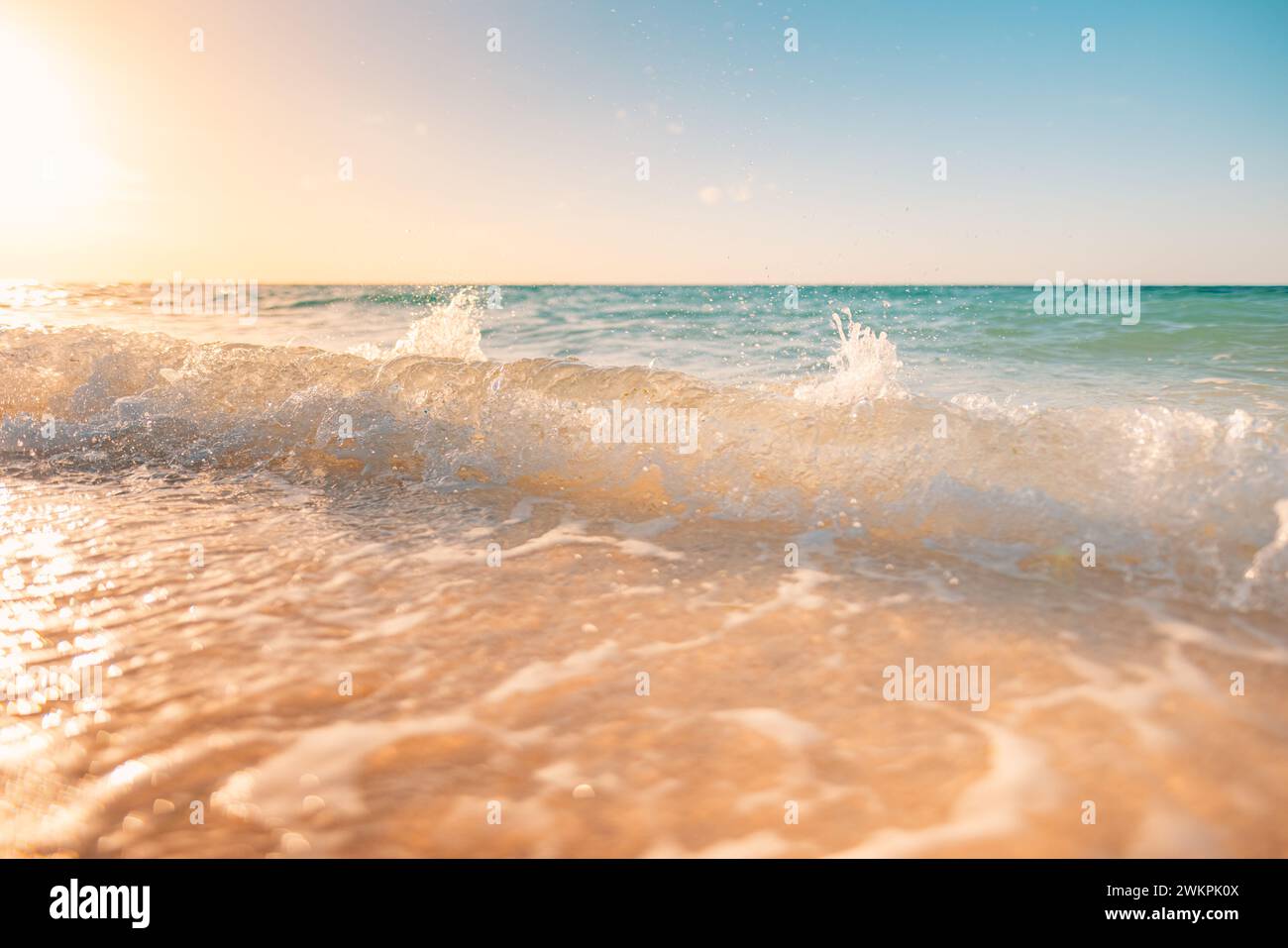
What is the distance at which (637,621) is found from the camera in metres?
3.03

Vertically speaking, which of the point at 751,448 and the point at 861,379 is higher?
the point at 861,379

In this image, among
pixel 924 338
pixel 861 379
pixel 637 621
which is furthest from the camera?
pixel 924 338

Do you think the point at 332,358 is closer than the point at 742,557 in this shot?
No

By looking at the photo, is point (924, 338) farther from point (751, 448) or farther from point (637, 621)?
point (637, 621)

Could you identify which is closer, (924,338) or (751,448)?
(751,448)

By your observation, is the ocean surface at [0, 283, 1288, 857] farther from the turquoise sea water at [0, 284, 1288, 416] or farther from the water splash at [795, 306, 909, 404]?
the turquoise sea water at [0, 284, 1288, 416]

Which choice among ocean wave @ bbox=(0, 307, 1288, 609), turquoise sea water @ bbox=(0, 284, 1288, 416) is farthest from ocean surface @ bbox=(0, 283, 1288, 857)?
turquoise sea water @ bbox=(0, 284, 1288, 416)

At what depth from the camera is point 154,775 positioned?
2.03m

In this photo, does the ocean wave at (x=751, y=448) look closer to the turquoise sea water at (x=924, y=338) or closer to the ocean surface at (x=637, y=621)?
the ocean surface at (x=637, y=621)

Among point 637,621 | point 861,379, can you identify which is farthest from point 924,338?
point 637,621

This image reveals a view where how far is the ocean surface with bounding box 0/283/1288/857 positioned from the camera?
1935mm
